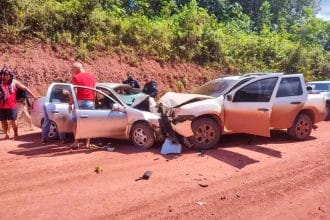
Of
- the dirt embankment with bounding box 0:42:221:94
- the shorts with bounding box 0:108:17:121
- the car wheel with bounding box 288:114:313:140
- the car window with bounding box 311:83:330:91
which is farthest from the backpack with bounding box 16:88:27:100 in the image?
the car window with bounding box 311:83:330:91

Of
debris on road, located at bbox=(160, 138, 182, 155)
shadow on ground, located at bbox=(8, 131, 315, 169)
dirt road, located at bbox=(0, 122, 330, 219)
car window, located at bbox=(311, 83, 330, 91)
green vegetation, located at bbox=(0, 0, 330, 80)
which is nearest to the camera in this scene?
dirt road, located at bbox=(0, 122, 330, 219)

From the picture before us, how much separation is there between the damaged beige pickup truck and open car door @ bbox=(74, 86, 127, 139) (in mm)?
1100

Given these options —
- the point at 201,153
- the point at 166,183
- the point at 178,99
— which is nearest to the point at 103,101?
the point at 178,99

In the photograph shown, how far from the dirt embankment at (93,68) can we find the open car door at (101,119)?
21.8 ft

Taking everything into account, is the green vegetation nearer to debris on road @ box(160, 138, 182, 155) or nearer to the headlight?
the headlight

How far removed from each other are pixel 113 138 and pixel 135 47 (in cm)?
1042

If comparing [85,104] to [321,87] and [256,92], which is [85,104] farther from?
[321,87]

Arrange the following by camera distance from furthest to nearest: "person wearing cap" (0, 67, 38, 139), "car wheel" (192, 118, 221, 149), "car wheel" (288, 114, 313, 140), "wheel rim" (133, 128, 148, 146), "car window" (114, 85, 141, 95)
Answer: "car window" (114, 85, 141, 95) < "car wheel" (288, 114, 313, 140) < "person wearing cap" (0, 67, 38, 139) < "wheel rim" (133, 128, 148, 146) < "car wheel" (192, 118, 221, 149)

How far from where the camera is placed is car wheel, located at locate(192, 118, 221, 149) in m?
9.51

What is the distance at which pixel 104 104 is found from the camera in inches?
387

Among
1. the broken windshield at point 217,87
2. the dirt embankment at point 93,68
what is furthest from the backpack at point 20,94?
the broken windshield at point 217,87

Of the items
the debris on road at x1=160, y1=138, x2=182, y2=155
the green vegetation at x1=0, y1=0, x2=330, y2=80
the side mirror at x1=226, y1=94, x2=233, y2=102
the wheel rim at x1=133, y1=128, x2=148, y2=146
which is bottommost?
the debris on road at x1=160, y1=138, x2=182, y2=155

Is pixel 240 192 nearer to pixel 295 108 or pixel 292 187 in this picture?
pixel 292 187

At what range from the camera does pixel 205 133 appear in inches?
378
